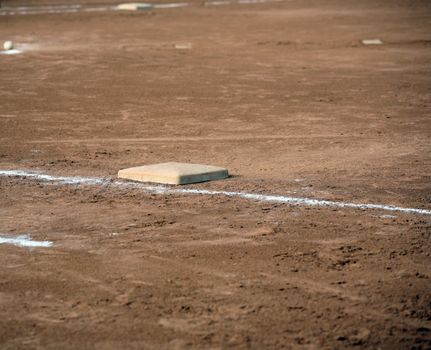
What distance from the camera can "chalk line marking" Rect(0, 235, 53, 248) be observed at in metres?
5.46

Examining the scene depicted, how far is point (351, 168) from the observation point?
7.42 metres

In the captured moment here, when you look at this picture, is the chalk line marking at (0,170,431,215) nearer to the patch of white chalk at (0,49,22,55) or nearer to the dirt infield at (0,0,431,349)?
the dirt infield at (0,0,431,349)

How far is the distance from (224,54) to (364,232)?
9.80 metres

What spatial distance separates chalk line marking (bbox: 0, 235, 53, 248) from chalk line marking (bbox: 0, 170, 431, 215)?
1.31 meters

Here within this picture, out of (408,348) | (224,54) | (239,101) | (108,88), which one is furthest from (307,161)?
(224,54)

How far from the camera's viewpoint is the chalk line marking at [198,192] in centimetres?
620

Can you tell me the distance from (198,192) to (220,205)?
0.39 meters

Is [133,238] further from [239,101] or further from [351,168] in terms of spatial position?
[239,101]

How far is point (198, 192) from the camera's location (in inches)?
→ 262

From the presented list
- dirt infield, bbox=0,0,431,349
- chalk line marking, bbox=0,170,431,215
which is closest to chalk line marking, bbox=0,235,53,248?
dirt infield, bbox=0,0,431,349

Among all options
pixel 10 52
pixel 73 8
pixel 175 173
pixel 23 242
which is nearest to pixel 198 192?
pixel 175 173

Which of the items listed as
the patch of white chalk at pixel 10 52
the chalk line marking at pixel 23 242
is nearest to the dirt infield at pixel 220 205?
the chalk line marking at pixel 23 242

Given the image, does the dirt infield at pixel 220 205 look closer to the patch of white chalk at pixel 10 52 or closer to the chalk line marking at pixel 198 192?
the chalk line marking at pixel 198 192

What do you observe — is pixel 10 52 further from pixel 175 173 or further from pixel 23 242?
pixel 23 242
